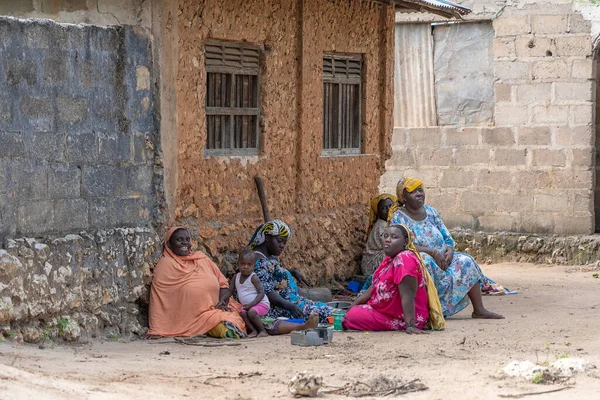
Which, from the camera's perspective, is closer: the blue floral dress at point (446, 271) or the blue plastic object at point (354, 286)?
the blue floral dress at point (446, 271)

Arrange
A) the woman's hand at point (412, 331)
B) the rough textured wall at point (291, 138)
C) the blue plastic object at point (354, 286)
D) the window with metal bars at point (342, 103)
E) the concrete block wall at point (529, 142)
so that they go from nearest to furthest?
the woman's hand at point (412, 331) → the rough textured wall at point (291, 138) → the blue plastic object at point (354, 286) → the window with metal bars at point (342, 103) → the concrete block wall at point (529, 142)

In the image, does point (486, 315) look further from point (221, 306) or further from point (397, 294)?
point (221, 306)

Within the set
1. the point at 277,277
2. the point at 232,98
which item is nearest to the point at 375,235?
the point at 277,277

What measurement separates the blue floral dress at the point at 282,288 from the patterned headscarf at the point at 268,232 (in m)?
0.19

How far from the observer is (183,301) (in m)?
8.26

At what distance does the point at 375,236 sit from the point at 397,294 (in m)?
2.73

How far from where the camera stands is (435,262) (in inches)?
361

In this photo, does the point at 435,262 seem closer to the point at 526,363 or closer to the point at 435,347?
the point at 435,347

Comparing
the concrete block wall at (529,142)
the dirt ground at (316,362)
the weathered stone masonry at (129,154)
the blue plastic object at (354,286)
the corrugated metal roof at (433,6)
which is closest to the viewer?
the dirt ground at (316,362)

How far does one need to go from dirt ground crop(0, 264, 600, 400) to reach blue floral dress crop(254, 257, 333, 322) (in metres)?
0.59

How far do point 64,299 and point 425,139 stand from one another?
7.80 m

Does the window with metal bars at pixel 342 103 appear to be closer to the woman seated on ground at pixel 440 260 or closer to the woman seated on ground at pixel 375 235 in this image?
the woman seated on ground at pixel 375 235

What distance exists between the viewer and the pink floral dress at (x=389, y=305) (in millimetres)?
8406

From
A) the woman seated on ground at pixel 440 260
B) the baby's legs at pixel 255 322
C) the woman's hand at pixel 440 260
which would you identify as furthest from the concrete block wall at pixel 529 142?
the baby's legs at pixel 255 322
